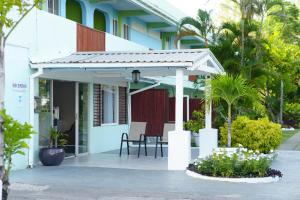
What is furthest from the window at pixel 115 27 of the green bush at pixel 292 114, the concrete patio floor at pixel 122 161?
the green bush at pixel 292 114

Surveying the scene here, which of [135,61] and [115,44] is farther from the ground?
[115,44]

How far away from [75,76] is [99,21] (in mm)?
4907

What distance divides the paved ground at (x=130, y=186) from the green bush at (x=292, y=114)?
25.9m

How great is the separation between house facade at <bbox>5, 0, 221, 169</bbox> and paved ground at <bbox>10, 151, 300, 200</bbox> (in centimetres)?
167

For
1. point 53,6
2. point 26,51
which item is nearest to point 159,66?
point 26,51

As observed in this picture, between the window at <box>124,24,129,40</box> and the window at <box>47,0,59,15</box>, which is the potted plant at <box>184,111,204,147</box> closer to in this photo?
the window at <box>124,24,129,40</box>

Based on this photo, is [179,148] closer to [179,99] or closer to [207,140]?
[179,99]

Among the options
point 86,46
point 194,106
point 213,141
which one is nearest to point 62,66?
point 86,46

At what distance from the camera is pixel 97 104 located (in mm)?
17562

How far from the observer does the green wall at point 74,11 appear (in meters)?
17.3

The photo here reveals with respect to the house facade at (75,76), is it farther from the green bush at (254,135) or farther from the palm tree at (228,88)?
the green bush at (254,135)

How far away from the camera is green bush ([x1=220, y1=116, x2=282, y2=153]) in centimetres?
1481

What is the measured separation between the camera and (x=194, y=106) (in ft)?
86.1

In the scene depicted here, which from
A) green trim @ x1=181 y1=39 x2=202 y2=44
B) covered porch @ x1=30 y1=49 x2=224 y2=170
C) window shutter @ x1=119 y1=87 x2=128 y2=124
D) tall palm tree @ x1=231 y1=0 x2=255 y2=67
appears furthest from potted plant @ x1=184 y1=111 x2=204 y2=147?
green trim @ x1=181 y1=39 x2=202 y2=44
